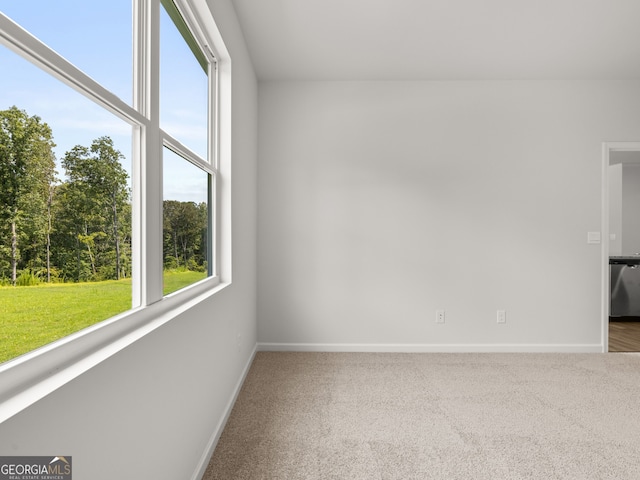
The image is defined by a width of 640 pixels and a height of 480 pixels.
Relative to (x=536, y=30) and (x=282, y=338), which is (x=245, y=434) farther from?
(x=536, y=30)

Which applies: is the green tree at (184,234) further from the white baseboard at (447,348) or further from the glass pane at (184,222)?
the white baseboard at (447,348)

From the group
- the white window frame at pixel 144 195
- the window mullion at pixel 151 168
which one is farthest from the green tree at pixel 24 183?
the window mullion at pixel 151 168

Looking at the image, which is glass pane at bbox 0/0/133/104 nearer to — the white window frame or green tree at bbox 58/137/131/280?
the white window frame

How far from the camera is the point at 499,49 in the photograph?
318 centimetres

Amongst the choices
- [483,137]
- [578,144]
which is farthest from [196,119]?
[578,144]

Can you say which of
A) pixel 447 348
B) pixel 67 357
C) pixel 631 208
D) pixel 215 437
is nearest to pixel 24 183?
pixel 67 357

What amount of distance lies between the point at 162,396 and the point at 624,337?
5094 mm

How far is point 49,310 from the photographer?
3.12ft

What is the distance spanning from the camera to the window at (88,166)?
84 cm

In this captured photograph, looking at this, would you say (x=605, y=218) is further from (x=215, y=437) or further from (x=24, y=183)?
(x=24, y=183)

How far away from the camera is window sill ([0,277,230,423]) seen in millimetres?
782

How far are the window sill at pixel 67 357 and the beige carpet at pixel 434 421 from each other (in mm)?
997

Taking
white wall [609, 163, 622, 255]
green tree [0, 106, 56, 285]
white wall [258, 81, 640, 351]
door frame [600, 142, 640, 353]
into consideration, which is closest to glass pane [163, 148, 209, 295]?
green tree [0, 106, 56, 285]

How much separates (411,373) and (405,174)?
1828 millimetres
